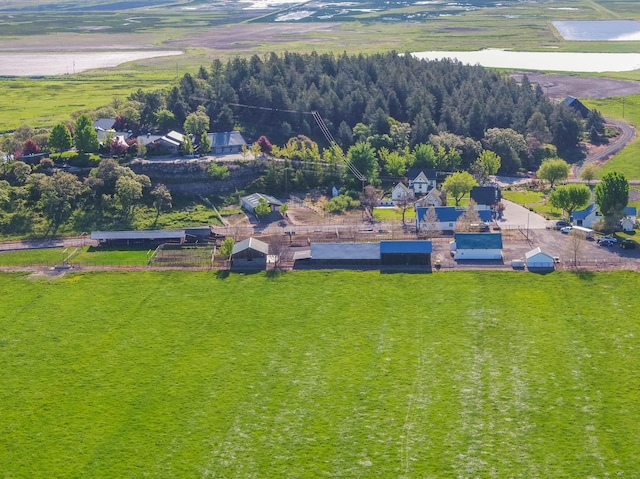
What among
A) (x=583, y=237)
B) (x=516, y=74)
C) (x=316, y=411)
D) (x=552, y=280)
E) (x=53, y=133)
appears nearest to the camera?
(x=316, y=411)

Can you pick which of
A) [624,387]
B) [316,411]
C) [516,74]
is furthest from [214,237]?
[516,74]

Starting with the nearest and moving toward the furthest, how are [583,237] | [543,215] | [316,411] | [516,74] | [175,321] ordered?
[316,411]
[175,321]
[583,237]
[543,215]
[516,74]

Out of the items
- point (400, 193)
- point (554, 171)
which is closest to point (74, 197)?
point (400, 193)

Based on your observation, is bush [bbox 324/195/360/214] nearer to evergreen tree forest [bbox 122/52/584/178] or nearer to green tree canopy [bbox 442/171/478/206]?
green tree canopy [bbox 442/171/478/206]

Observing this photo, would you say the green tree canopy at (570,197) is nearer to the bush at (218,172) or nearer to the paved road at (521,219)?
the paved road at (521,219)

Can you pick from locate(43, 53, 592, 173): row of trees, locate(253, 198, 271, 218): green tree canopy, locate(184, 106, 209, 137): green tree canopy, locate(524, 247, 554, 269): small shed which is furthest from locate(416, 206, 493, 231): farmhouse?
locate(184, 106, 209, 137): green tree canopy

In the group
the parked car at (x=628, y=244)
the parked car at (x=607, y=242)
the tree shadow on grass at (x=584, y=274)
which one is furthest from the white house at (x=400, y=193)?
the tree shadow on grass at (x=584, y=274)

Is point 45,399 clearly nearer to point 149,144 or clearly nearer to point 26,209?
point 26,209
